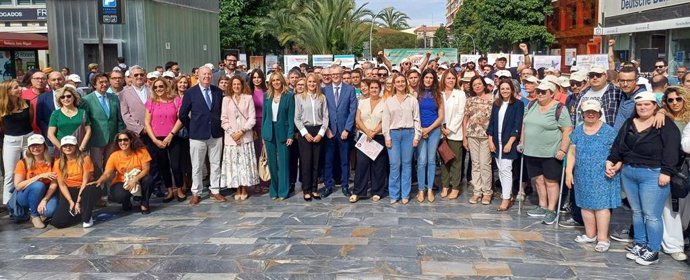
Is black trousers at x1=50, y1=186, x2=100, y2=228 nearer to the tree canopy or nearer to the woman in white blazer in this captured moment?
the woman in white blazer

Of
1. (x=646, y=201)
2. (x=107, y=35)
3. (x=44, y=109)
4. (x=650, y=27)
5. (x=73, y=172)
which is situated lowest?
(x=646, y=201)

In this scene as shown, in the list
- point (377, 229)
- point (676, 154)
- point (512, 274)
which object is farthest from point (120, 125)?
point (676, 154)

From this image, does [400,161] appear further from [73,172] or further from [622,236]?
[73,172]

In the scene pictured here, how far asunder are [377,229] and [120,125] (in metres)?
3.60

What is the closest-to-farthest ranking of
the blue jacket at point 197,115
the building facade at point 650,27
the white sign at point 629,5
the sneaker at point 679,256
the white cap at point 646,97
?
the white cap at point 646,97 < the sneaker at point 679,256 < the blue jacket at point 197,115 < the building facade at point 650,27 < the white sign at point 629,5

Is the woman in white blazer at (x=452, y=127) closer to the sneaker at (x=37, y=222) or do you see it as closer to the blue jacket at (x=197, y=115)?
the blue jacket at (x=197, y=115)

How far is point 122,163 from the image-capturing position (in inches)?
290

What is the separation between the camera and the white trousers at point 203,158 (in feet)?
26.3

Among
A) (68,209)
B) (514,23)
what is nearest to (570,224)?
(68,209)

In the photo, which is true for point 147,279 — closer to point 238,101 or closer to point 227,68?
point 238,101

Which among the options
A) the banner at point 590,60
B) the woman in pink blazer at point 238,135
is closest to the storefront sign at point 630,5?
the banner at point 590,60

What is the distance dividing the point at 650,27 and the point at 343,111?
86.0 ft

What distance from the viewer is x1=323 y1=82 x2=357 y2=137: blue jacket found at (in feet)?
27.4

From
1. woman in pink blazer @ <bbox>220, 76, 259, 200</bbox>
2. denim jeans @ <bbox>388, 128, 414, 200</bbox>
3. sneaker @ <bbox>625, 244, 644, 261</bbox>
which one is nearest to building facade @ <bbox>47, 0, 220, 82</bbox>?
woman in pink blazer @ <bbox>220, 76, 259, 200</bbox>
